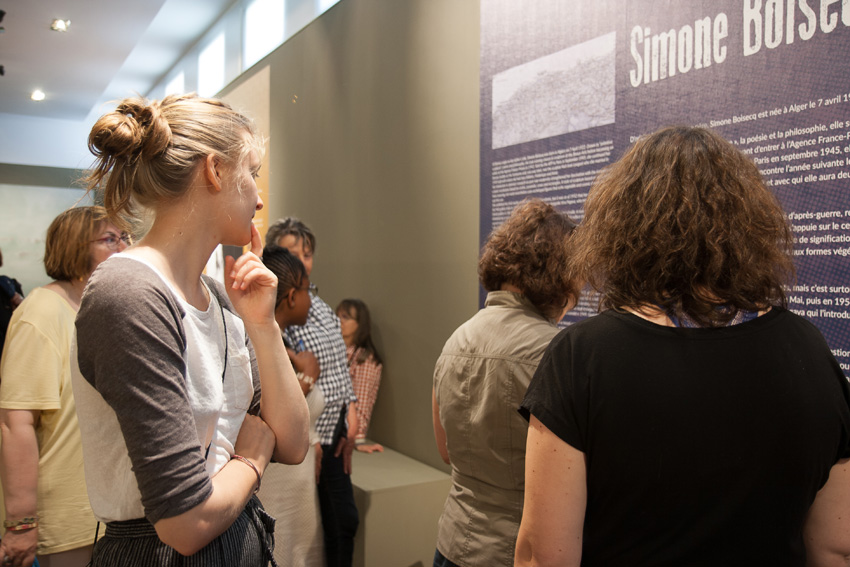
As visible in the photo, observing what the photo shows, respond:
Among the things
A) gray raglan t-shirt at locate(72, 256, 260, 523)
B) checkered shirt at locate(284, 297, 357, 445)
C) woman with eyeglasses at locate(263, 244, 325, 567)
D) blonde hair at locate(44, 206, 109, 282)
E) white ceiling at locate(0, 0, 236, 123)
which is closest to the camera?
gray raglan t-shirt at locate(72, 256, 260, 523)

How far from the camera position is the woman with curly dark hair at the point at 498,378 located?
1.76 metres

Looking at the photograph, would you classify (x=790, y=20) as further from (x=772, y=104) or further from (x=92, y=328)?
(x=92, y=328)

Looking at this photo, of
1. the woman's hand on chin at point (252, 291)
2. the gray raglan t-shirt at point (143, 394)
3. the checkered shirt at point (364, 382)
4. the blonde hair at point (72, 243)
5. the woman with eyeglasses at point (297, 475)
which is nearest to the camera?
the gray raglan t-shirt at point (143, 394)

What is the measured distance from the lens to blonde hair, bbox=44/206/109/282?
86.7 inches

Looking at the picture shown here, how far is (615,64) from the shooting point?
2439 millimetres

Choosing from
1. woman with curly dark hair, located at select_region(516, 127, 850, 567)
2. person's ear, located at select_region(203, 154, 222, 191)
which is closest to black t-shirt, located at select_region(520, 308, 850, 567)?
woman with curly dark hair, located at select_region(516, 127, 850, 567)

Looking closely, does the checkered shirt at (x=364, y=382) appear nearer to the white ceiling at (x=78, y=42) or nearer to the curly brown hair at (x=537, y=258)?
the curly brown hair at (x=537, y=258)

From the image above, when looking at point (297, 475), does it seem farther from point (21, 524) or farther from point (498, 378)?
point (498, 378)

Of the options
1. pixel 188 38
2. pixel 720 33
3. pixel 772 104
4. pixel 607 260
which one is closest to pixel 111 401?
pixel 607 260

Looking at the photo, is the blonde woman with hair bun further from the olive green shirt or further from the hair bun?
the olive green shirt

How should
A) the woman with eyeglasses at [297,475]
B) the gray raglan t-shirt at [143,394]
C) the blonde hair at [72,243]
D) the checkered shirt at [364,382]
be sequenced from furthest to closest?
1. the checkered shirt at [364,382]
2. the woman with eyeglasses at [297,475]
3. the blonde hair at [72,243]
4. the gray raglan t-shirt at [143,394]

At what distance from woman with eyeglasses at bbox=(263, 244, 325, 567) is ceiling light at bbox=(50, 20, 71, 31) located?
4072mm

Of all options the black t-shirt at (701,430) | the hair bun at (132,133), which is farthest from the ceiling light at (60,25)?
the black t-shirt at (701,430)

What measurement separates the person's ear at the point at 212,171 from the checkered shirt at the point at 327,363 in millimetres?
1618
